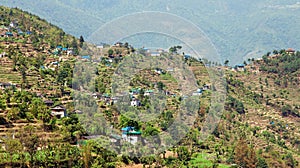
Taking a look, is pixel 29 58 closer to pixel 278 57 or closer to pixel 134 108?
pixel 134 108

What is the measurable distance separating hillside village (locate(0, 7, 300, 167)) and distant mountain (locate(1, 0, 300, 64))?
190 ft

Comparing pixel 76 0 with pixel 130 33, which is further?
pixel 76 0

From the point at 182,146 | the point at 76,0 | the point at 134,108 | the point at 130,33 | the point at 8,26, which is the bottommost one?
the point at 182,146

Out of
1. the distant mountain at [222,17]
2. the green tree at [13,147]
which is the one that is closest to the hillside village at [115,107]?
the green tree at [13,147]

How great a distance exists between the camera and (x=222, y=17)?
492ft

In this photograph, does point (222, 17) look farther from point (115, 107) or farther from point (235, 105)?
point (115, 107)

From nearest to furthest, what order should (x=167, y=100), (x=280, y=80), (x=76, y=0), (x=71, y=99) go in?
(x=71, y=99), (x=167, y=100), (x=280, y=80), (x=76, y=0)

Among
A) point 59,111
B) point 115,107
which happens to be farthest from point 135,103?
point 59,111

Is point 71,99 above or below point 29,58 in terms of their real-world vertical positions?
below

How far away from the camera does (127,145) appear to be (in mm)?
15539

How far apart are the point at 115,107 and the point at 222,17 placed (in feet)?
444

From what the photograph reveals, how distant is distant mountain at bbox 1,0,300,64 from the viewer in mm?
109125

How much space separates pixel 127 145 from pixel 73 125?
6.68 feet

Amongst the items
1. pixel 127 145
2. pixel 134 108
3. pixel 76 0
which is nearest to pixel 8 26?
pixel 134 108
